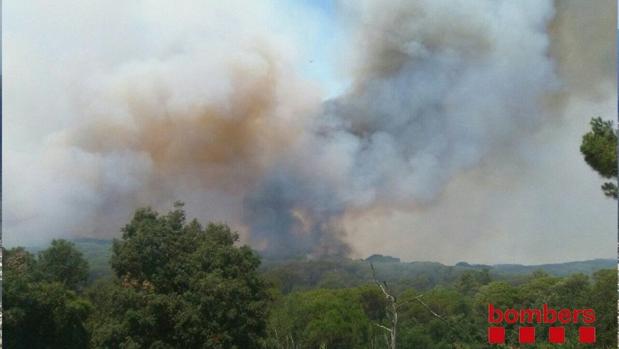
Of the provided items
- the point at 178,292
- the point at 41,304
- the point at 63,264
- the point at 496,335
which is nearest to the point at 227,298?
the point at 178,292

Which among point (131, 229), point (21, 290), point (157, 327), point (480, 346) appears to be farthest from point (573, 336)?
point (21, 290)

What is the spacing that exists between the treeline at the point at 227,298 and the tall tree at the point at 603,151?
4199 millimetres

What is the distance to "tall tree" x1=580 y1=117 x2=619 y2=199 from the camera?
14.6 m

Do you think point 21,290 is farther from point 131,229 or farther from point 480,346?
point 480,346

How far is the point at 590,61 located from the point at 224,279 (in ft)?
43.1

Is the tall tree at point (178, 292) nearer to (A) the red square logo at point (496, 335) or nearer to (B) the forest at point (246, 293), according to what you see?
(B) the forest at point (246, 293)

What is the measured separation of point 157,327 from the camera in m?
14.9

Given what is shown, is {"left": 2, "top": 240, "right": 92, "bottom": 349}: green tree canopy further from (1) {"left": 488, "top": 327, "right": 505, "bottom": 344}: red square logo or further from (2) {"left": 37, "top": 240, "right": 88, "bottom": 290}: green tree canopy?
(1) {"left": 488, "top": 327, "right": 505, "bottom": 344}: red square logo

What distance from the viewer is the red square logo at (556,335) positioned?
15.6 m

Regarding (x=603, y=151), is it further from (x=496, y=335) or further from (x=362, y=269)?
(x=362, y=269)

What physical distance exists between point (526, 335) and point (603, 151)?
530 centimetres

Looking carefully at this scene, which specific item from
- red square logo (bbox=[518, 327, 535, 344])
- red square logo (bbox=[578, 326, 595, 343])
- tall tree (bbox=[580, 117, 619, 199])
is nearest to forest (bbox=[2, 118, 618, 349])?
tall tree (bbox=[580, 117, 619, 199])

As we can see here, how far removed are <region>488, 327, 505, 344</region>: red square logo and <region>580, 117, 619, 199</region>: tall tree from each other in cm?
457

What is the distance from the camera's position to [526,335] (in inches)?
635
